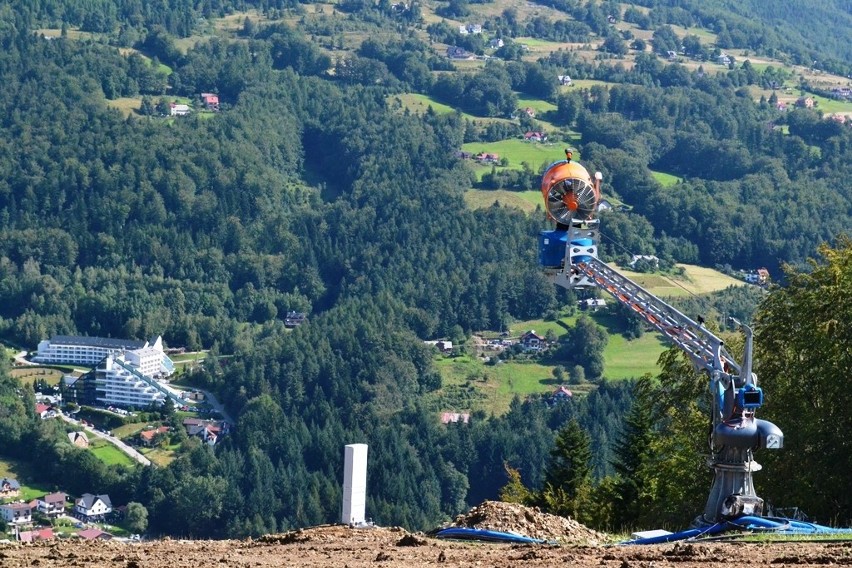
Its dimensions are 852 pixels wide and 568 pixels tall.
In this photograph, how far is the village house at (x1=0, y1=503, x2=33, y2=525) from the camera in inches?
2335

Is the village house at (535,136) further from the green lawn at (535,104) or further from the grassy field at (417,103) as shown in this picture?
the grassy field at (417,103)

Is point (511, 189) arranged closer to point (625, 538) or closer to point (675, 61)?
point (675, 61)

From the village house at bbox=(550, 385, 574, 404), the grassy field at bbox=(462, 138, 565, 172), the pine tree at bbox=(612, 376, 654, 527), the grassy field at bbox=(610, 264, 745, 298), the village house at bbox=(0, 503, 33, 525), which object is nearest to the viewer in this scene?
the pine tree at bbox=(612, 376, 654, 527)

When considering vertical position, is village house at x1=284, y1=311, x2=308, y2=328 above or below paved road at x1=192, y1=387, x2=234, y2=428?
below

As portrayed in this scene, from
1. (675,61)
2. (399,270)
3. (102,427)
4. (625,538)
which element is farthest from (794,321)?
(675,61)

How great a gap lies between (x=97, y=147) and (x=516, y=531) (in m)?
108

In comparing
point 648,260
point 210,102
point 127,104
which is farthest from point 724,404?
point 210,102

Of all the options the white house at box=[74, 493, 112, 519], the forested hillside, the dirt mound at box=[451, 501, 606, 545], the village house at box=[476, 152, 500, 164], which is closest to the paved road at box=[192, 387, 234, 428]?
the forested hillside

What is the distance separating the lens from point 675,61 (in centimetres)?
15550

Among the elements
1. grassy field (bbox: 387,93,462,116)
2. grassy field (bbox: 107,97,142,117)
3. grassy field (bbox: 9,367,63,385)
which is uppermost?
grassy field (bbox: 387,93,462,116)

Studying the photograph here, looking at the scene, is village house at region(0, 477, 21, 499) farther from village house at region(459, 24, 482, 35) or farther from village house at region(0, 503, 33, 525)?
village house at region(459, 24, 482, 35)

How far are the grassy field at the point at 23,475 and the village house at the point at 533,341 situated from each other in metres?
27.7

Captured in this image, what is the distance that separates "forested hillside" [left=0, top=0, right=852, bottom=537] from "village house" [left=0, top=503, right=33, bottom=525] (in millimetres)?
5730

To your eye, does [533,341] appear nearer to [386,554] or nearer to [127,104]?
[127,104]
